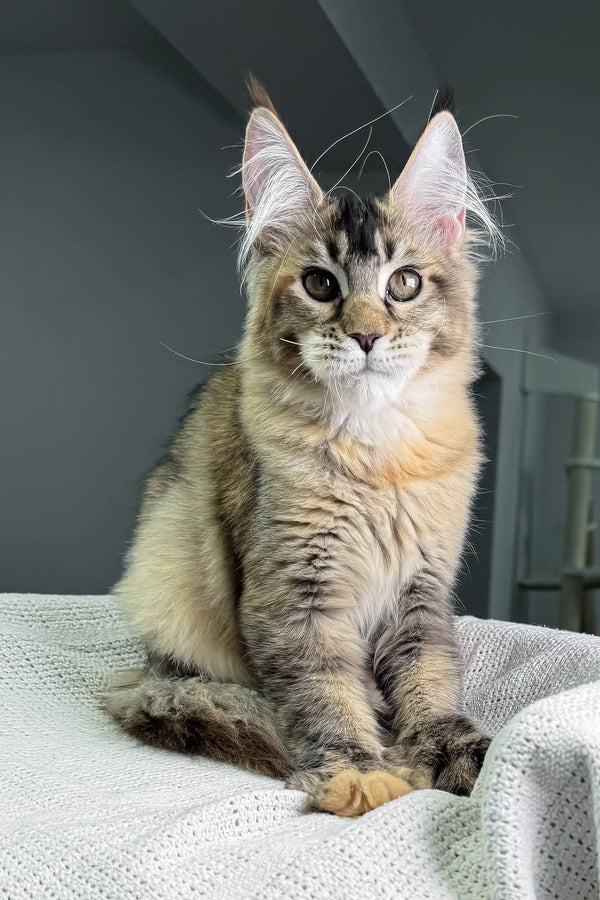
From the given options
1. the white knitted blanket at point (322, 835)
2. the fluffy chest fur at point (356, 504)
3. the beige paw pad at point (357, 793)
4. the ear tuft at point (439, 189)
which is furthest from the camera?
the ear tuft at point (439, 189)

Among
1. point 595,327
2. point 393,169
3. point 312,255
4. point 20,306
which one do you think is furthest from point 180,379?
point 312,255

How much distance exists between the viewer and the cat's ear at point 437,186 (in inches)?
56.5

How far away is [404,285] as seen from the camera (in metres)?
1.38

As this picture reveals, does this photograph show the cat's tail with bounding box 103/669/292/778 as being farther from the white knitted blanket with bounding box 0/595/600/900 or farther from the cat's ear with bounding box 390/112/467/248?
the cat's ear with bounding box 390/112/467/248

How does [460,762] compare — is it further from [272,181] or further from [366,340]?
[272,181]

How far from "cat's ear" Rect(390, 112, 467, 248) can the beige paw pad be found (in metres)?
0.80

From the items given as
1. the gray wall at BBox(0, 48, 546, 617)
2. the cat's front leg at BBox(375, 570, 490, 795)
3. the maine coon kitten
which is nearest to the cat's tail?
the maine coon kitten

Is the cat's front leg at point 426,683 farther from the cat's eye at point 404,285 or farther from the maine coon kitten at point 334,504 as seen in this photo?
the cat's eye at point 404,285

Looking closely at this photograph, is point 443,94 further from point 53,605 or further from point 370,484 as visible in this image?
point 53,605

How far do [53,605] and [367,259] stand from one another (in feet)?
3.26

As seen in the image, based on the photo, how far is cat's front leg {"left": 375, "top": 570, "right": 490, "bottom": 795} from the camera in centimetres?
123

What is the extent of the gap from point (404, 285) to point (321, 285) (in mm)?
119

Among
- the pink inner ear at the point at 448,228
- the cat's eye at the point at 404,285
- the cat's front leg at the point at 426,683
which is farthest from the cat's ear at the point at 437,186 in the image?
the cat's front leg at the point at 426,683

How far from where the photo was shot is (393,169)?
2.26 m
